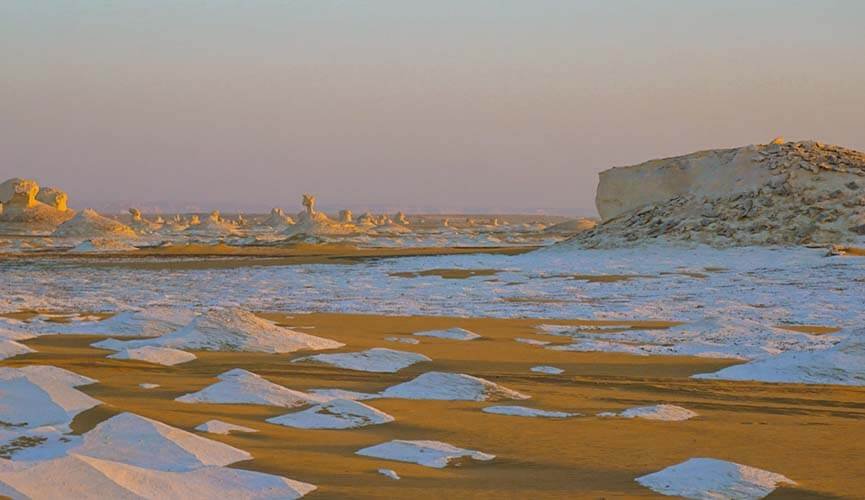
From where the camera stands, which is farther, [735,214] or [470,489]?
[735,214]

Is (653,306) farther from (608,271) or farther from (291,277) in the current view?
(291,277)

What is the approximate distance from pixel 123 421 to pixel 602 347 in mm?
7253

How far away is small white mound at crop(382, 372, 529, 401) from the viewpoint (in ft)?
28.8

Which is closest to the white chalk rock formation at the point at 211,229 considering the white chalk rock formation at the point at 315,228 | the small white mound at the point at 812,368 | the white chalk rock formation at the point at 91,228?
the white chalk rock formation at the point at 315,228

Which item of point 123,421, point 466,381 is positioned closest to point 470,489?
point 123,421

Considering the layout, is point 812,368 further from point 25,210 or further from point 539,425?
point 25,210

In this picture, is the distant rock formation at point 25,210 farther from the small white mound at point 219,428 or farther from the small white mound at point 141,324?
the small white mound at point 219,428

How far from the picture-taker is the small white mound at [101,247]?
42844 millimetres

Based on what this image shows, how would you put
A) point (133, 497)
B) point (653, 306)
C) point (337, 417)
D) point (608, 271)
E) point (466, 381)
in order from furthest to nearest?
point (608, 271) < point (653, 306) < point (466, 381) < point (337, 417) < point (133, 497)

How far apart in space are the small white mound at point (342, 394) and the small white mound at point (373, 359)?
1.40 metres

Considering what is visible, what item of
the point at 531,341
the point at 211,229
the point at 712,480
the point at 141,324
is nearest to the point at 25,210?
the point at 211,229

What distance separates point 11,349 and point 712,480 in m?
7.73

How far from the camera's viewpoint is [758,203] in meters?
33.4

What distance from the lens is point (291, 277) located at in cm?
2711
